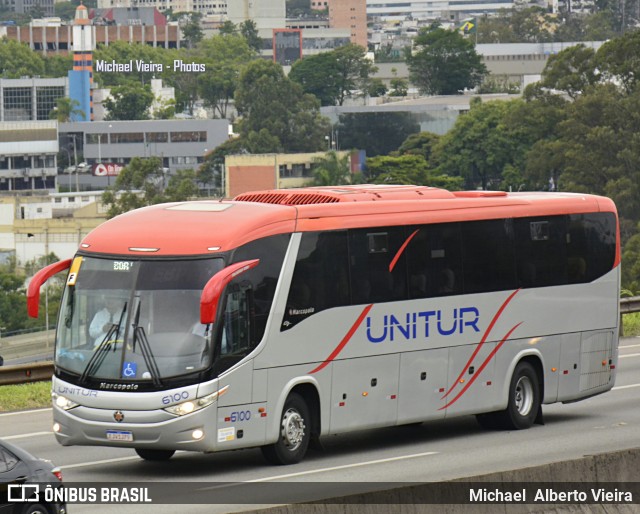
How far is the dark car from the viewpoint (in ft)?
38.6

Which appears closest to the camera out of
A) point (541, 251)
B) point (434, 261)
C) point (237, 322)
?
point (237, 322)

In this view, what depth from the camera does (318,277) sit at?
17.0m

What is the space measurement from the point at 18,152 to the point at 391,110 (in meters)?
38.5

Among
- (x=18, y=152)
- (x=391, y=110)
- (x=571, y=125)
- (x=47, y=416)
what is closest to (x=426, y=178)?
(x=571, y=125)

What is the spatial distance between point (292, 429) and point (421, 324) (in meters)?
2.14

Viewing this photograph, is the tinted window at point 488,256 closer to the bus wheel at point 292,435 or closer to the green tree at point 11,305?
the bus wheel at point 292,435

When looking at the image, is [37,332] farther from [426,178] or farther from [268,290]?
[268,290]

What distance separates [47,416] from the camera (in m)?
21.4

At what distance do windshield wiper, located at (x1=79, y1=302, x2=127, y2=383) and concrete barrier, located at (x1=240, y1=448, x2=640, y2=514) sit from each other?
186 inches

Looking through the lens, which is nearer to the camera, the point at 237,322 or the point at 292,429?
the point at 237,322

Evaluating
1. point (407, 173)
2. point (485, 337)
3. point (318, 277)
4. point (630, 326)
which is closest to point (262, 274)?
point (318, 277)

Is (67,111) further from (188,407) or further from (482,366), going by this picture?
(188,407)

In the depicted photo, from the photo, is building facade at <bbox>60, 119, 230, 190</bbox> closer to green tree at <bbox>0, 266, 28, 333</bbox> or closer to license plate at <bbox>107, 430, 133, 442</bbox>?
green tree at <bbox>0, 266, 28, 333</bbox>

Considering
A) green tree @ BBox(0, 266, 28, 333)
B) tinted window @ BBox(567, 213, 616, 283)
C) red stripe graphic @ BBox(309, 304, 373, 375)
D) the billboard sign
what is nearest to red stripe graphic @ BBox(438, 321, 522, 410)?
tinted window @ BBox(567, 213, 616, 283)
